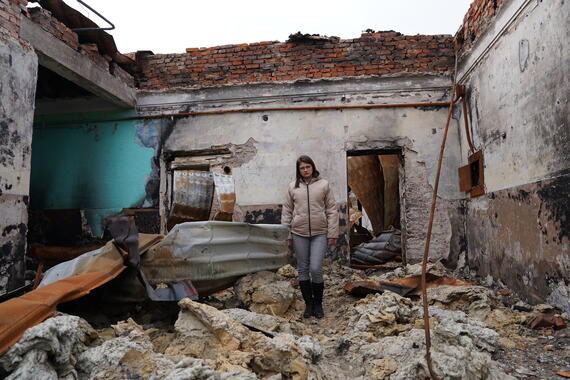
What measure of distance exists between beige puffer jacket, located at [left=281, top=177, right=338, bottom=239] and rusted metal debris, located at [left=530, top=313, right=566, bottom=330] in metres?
1.89

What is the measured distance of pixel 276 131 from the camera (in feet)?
22.0

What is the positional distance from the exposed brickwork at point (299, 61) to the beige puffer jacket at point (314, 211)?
3390 millimetres

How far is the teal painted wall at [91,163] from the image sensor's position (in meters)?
6.99

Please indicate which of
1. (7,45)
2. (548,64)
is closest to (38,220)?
(7,45)

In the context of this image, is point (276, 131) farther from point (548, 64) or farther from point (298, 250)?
point (548, 64)

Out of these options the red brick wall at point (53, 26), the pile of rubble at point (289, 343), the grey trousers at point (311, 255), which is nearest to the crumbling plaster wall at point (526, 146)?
the pile of rubble at point (289, 343)

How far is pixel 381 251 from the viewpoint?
7781 mm

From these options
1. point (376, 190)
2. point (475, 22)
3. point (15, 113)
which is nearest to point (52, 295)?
point (15, 113)

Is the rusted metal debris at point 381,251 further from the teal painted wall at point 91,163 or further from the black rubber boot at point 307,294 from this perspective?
the teal painted wall at point 91,163

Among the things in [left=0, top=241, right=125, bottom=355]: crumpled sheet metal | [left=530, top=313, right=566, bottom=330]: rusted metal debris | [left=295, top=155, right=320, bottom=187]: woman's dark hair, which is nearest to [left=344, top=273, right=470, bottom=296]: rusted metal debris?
[left=530, top=313, right=566, bottom=330]: rusted metal debris

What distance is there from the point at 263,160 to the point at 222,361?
4.68 meters

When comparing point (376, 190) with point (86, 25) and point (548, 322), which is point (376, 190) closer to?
point (548, 322)

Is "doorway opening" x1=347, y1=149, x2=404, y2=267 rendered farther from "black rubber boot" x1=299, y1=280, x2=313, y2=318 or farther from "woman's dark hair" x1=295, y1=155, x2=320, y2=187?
"black rubber boot" x1=299, y1=280, x2=313, y2=318

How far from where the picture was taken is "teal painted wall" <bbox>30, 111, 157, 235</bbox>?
275 inches
